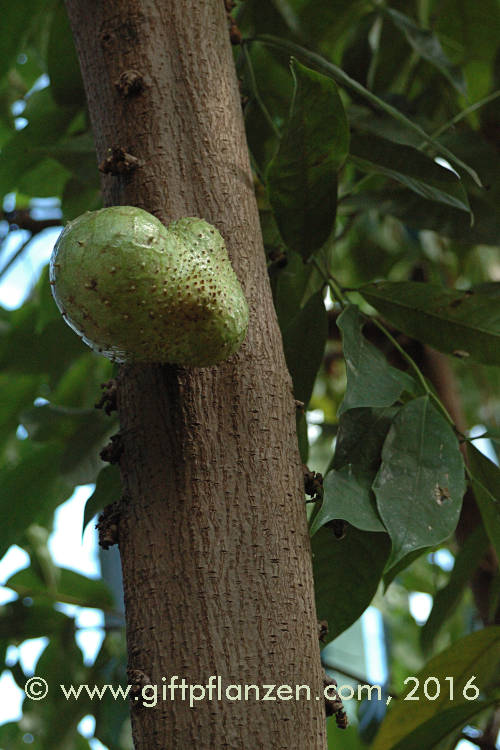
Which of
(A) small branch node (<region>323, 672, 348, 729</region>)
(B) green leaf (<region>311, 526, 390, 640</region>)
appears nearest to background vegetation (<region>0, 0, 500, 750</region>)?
(B) green leaf (<region>311, 526, 390, 640</region>)

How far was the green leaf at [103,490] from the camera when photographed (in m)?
1.03

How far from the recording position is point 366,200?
4.07 feet

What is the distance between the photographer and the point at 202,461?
0.70m

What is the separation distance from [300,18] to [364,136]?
44 centimetres

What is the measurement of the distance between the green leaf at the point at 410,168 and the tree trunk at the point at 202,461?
21 cm

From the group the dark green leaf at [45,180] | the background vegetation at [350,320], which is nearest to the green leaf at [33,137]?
the background vegetation at [350,320]

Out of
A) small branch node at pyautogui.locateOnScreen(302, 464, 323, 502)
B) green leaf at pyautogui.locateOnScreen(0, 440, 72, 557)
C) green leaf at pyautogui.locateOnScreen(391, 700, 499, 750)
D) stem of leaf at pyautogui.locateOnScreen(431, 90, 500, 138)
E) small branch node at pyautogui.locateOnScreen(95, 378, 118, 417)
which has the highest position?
stem of leaf at pyautogui.locateOnScreen(431, 90, 500, 138)

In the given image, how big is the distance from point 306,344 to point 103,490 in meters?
0.30

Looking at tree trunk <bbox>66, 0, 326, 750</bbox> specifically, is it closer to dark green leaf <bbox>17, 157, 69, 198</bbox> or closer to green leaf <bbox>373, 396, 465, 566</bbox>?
green leaf <bbox>373, 396, 465, 566</bbox>

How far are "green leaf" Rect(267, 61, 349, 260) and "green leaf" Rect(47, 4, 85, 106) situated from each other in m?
0.48

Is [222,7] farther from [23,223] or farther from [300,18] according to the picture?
[23,223]

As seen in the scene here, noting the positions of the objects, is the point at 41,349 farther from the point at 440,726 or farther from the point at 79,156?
the point at 440,726

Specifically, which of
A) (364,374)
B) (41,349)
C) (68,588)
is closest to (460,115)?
(364,374)

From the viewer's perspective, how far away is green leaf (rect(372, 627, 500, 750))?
104 centimetres
